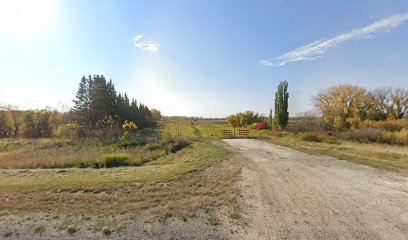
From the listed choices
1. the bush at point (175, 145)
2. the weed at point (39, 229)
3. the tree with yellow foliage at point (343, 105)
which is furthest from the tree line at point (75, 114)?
the tree with yellow foliage at point (343, 105)

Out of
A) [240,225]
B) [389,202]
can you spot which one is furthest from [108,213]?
[389,202]

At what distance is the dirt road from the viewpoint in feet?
12.0

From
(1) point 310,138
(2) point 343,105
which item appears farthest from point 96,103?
(2) point 343,105

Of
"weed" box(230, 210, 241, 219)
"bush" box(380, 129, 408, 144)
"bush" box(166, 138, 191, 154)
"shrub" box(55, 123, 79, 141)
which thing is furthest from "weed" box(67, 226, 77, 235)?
"bush" box(380, 129, 408, 144)

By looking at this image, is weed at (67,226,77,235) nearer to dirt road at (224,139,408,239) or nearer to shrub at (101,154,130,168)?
dirt road at (224,139,408,239)

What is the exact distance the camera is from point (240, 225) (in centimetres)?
390

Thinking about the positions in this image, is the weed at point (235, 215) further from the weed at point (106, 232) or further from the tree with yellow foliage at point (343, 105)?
the tree with yellow foliage at point (343, 105)

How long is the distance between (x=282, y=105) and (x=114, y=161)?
25.6 m

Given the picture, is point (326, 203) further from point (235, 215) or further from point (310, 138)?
point (310, 138)

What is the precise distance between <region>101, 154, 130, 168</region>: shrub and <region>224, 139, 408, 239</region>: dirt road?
20.4ft

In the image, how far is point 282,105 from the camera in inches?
1180

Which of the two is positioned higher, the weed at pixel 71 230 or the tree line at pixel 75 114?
the tree line at pixel 75 114

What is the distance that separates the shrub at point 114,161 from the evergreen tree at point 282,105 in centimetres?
2476

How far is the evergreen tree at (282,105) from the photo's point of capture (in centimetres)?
2998
